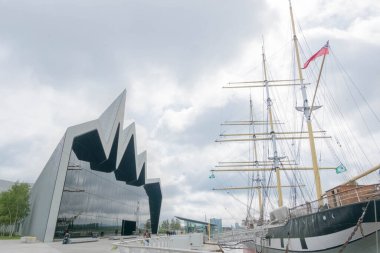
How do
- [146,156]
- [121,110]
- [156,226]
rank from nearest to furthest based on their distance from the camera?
1. [121,110]
2. [146,156]
3. [156,226]

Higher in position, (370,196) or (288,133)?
(288,133)

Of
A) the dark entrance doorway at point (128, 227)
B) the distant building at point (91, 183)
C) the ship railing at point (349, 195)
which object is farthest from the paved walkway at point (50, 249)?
the dark entrance doorway at point (128, 227)

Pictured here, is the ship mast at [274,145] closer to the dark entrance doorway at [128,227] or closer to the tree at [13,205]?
the dark entrance doorway at [128,227]

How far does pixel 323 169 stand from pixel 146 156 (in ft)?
102

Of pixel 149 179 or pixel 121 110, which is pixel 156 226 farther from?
pixel 121 110

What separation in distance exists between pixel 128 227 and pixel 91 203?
18.2 meters

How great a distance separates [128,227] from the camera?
4838 centimetres

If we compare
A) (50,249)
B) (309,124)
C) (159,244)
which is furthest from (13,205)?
(309,124)

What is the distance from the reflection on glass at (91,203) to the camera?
27406 mm

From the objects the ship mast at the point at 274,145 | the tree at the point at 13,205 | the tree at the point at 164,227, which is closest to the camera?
the ship mast at the point at 274,145

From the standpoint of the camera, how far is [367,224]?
1094 centimetres

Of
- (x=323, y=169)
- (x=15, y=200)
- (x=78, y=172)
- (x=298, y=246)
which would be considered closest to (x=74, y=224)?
(x=78, y=172)

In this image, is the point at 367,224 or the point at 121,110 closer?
the point at 367,224

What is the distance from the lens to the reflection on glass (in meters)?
27.4
